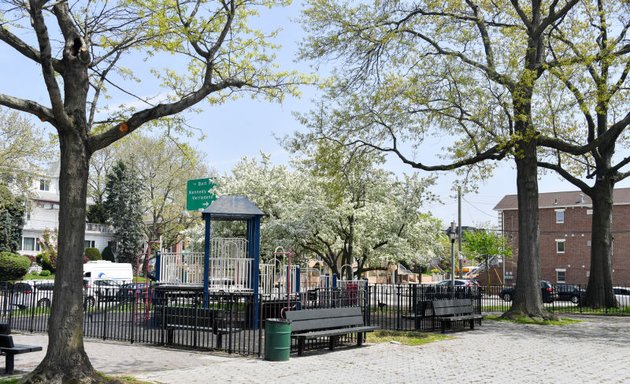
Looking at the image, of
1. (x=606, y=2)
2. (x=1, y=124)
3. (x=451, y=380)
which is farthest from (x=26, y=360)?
(x=1, y=124)

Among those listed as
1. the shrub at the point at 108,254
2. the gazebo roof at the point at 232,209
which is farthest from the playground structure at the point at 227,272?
the shrub at the point at 108,254

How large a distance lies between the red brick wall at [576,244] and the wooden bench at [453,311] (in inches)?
1656

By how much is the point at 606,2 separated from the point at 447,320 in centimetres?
1620

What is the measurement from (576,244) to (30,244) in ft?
174

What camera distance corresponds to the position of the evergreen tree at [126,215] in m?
64.1

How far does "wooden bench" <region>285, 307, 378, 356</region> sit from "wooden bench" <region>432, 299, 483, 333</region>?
302 cm

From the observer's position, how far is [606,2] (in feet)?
85.4

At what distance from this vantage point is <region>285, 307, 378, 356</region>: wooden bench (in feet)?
43.4

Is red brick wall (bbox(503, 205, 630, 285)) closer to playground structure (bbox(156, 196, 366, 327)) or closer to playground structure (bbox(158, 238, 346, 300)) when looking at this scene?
playground structure (bbox(158, 238, 346, 300))

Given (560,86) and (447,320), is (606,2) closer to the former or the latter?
(560,86)

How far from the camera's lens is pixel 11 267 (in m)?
44.2

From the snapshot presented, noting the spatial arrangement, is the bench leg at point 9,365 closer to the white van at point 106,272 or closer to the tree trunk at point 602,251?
the tree trunk at point 602,251

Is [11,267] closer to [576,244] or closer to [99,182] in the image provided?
[99,182]

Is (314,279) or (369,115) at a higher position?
(369,115)
